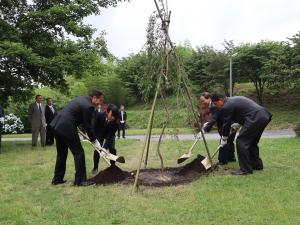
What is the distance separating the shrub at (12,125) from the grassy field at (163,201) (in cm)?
2432

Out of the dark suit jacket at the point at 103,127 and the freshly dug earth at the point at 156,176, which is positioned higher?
the dark suit jacket at the point at 103,127

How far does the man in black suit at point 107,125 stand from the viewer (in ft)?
34.1

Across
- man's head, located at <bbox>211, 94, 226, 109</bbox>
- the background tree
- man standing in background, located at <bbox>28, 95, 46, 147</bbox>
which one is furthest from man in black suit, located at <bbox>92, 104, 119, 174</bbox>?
the background tree

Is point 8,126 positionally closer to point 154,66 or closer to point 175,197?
point 154,66

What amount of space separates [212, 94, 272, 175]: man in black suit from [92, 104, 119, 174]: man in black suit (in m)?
2.23

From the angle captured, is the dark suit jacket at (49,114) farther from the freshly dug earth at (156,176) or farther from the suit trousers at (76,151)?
the suit trousers at (76,151)

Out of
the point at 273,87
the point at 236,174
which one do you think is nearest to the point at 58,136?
the point at 236,174

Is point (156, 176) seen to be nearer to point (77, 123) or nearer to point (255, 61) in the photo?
point (77, 123)

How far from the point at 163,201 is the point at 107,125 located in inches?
138

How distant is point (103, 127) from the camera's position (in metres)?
10.7

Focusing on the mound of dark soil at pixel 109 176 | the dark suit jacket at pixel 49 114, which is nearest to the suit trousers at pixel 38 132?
the dark suit jacket at pixel 49 114

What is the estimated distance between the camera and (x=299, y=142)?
16625 mm

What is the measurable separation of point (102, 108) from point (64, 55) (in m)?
6.48

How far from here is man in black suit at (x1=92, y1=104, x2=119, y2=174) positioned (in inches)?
409
